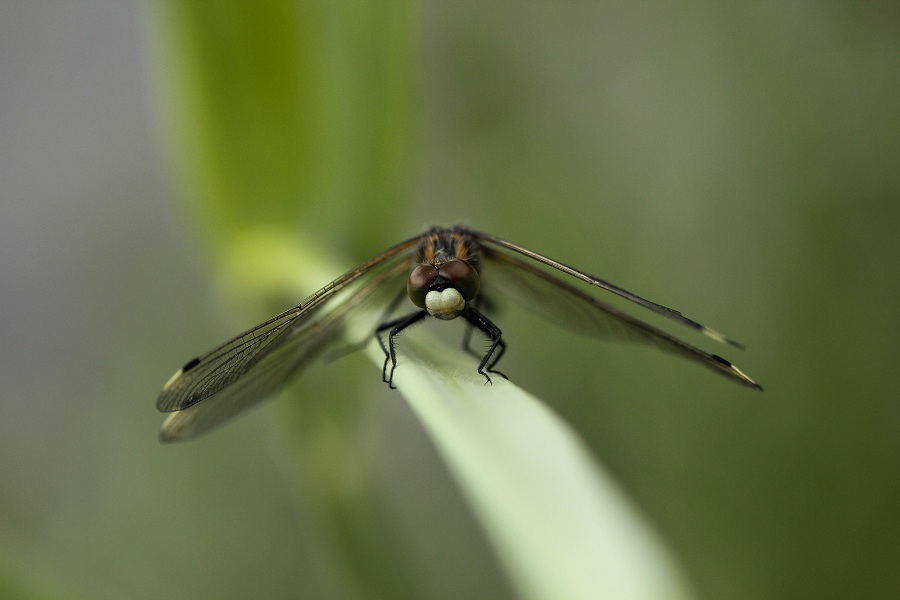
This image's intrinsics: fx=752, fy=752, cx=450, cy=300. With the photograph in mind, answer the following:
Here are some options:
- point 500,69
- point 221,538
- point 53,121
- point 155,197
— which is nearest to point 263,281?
point 221,538

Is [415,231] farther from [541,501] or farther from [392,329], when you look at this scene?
[541,501]

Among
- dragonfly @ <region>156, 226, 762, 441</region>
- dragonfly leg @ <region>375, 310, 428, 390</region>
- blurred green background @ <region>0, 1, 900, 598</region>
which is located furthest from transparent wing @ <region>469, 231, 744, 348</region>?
blurred green background @ <region>0, 1, 900, 598</region>

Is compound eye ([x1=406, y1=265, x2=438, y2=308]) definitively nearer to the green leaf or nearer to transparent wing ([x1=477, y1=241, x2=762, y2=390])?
transparent wing ([x1=477, y1=241, x2=762, y2=390])

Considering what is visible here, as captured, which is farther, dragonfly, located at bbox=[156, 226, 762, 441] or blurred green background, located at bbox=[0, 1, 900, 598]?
blurred green background, located at bbox=[0, 1, 900, 598]

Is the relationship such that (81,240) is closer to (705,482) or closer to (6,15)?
(6,15)

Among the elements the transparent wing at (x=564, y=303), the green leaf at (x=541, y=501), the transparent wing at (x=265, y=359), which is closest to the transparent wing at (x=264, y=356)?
the transparent wing at (x=265, y=359)

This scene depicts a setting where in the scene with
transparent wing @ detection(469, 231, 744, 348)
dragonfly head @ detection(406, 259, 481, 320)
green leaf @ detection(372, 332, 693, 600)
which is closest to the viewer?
green leaf @ detection(372, 332, 693, 600)

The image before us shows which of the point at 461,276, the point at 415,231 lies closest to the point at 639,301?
the point at 461,276
